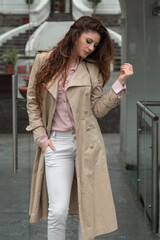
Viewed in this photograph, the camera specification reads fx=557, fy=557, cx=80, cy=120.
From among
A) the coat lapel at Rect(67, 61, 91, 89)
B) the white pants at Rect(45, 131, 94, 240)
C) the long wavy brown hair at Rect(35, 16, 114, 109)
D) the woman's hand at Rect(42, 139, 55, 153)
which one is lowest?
the white pants at Rect(45, 131, 94, 240)

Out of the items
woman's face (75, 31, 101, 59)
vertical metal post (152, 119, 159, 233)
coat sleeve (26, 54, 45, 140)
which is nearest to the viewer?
woman's face (75, 31, 101, 59)

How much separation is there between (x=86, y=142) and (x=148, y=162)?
0.85 meters

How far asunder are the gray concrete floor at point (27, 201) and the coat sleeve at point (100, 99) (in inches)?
26.5

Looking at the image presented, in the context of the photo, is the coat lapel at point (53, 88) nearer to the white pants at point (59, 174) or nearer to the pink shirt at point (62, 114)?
the pink shirt at point (62, 114)

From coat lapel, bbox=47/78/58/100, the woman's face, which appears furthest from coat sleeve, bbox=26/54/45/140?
the woman's face

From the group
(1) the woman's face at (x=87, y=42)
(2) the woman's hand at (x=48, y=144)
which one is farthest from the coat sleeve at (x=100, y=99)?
(2) the woman's hand at (x=48, y=144)

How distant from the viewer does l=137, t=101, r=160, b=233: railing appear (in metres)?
3.53

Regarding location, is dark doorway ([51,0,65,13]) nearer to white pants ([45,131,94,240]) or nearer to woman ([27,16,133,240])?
woman ([27,16,133,240])

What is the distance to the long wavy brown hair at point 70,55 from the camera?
286cm

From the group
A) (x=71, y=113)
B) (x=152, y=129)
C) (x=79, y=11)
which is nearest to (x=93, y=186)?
(x=71, y=113)

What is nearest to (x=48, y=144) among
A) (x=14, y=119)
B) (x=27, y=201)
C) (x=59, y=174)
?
(x=59, y=174)

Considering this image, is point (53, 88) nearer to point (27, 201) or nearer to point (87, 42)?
point (87, 42)

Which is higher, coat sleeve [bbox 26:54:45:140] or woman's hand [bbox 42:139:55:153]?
coat sleeve [bbox 26:54:45:140]

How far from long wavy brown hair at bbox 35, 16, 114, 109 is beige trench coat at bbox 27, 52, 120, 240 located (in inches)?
1.6
